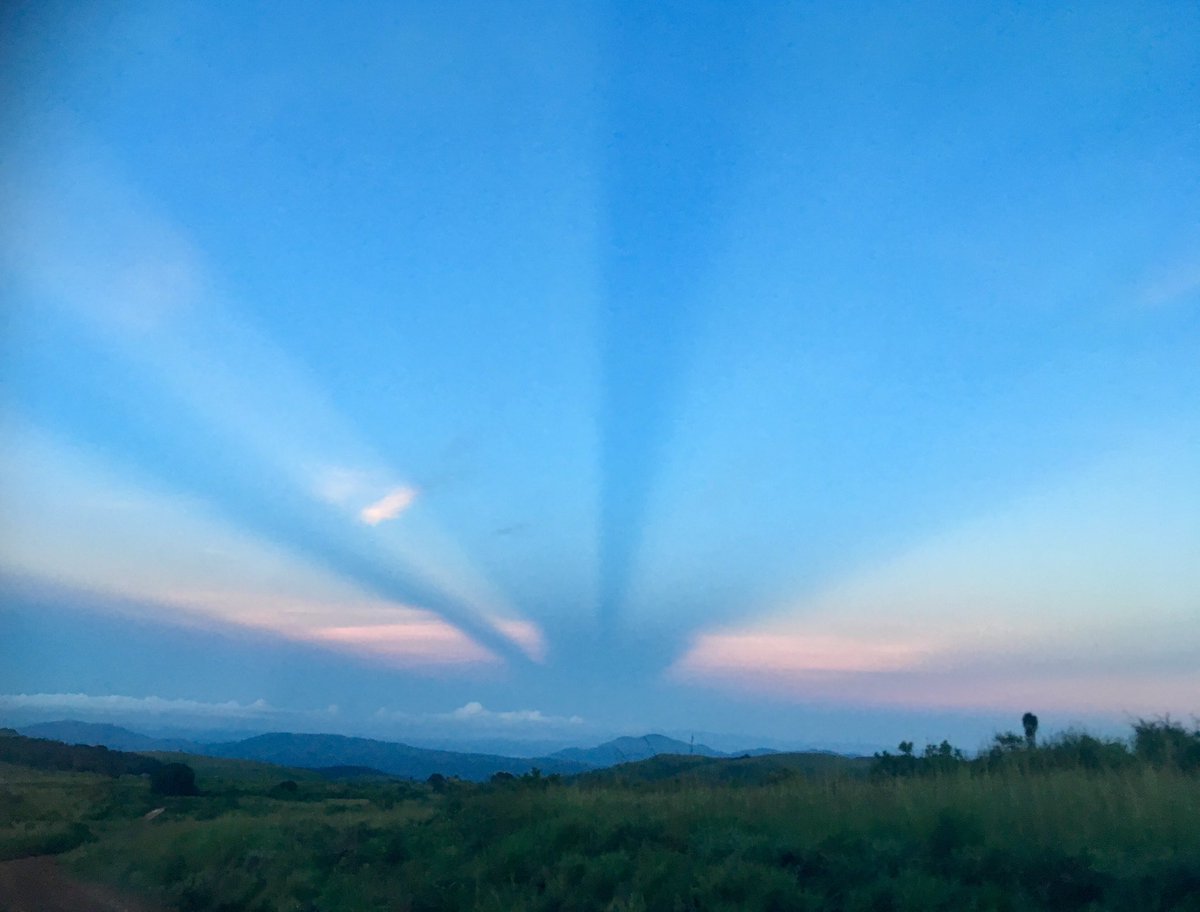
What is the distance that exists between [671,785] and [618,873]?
8.11 meters

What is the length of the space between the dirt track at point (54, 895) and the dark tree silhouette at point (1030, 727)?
54.8 ft

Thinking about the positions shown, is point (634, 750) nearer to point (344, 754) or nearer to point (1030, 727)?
point (1030, 727)

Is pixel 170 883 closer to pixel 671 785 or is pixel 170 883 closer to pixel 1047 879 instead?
pixel 671 785

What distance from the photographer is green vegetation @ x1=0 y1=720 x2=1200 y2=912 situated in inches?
375

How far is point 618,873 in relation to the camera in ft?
39.8

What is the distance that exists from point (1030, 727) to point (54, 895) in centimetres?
2047

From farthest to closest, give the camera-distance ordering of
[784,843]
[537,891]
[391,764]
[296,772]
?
[391,764], [296,772], [537,891], [784,843]

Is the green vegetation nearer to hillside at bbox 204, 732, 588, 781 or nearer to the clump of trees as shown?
the clump of trees

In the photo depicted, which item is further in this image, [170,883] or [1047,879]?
[170,883]

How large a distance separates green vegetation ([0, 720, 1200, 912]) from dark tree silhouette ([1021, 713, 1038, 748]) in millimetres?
400

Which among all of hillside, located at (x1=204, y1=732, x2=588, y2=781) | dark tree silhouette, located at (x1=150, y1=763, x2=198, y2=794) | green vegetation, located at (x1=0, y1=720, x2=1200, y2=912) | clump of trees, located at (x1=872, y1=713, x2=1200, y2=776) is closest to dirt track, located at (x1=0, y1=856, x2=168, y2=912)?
green vegetation, located at (x1=0, y1=720, x2=1200, y2=912)

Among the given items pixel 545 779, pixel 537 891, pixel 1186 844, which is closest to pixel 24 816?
pixel 545 779

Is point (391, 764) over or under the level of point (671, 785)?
over

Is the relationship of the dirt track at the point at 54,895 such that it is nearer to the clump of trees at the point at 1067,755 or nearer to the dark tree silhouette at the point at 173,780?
the clump of trees at the point at 1067,755
